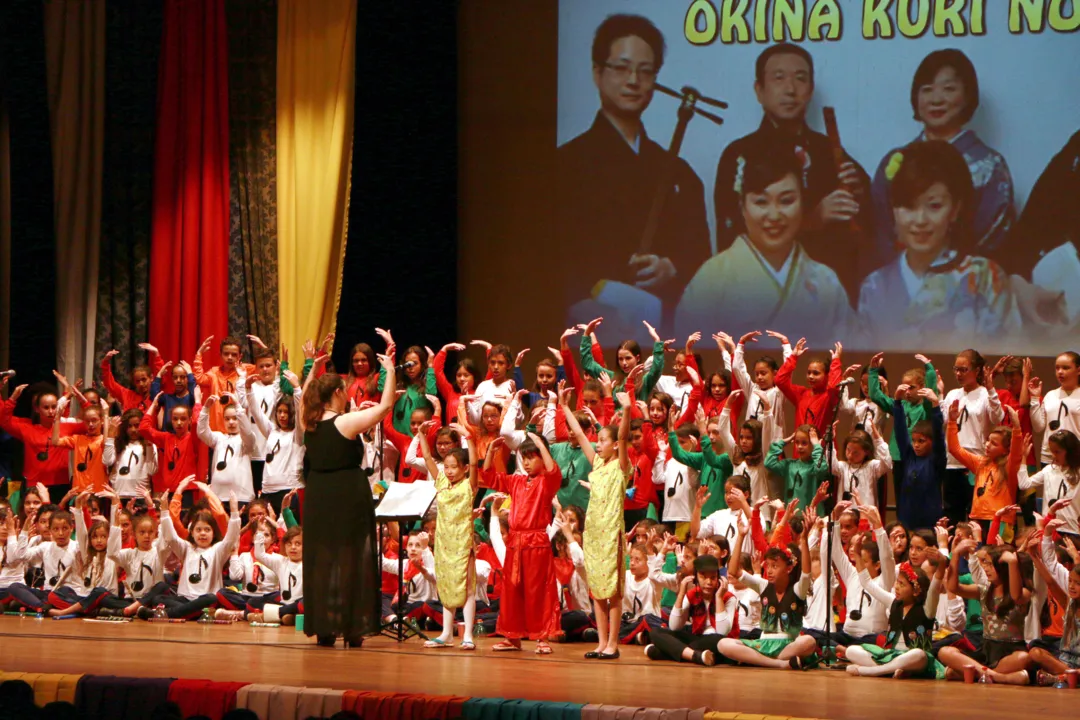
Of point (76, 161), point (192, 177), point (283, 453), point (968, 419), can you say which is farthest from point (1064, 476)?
point (76, 161)

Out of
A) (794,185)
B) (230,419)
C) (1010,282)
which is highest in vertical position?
(794,185)

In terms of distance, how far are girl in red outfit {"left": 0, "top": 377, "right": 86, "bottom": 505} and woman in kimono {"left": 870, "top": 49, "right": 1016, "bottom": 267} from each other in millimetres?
5559

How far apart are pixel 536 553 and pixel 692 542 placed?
83 centimetres

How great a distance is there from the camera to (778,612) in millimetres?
6566

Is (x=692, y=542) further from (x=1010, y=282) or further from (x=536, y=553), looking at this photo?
(x=1010, y=282)

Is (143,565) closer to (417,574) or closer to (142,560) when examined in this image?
(142,560)

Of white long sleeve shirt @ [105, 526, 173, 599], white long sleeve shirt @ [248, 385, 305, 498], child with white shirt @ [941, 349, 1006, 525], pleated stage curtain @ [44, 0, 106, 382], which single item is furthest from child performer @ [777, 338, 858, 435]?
pleated stage curtain @ [44, 0, 106, 382]

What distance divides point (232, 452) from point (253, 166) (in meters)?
3.08

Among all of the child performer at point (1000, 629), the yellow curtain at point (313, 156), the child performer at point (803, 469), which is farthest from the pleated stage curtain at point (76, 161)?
the child performer at point (1000, 629)

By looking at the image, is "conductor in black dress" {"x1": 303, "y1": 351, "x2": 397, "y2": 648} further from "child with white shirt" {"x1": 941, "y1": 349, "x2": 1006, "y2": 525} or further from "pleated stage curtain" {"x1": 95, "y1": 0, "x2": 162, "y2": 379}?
"pleated stage curtain" {"x1": 95, "y1": 0, "x2": 162, "y2": 379}

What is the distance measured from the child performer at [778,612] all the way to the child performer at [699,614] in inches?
4.7

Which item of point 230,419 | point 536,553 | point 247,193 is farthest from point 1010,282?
point 247,193

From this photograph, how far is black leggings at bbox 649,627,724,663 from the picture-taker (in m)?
6.57

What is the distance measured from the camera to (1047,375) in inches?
363
